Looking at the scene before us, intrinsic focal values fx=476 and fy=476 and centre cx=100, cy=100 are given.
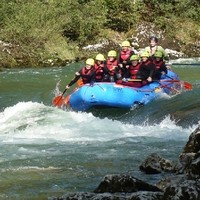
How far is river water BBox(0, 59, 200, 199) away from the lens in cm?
495

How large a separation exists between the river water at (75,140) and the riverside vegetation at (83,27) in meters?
6.03

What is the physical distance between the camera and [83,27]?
67.0 feet

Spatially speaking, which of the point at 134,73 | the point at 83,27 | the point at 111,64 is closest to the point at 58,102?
the point at 111,64

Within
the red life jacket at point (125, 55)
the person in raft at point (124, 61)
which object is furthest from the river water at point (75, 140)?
the red life jacket at point (125, 55)

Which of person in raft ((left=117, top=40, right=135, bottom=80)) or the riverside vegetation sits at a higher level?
the riverside vegetation

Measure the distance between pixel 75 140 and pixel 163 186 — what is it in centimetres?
323

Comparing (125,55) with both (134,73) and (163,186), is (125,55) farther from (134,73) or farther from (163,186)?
(163,186)

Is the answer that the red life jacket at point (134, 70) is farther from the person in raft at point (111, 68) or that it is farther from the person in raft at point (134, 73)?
the person in raft at point (111, 68)

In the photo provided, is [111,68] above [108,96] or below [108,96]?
above

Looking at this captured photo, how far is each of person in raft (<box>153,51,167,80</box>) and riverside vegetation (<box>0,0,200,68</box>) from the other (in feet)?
24.1

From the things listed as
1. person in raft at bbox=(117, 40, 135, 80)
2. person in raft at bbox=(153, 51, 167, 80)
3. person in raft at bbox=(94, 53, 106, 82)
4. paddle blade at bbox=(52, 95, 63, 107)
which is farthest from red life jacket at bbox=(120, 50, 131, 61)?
paddle blade at bbox=(52, 95, 63, 107)

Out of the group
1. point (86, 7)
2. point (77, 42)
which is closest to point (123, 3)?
point (86, 7)

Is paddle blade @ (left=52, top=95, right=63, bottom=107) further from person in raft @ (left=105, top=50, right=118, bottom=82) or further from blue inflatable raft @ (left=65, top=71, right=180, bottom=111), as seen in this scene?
person in raft @ (left=105, top=50, right=118, bottom=82)

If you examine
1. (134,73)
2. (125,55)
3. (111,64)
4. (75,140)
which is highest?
(125,55)
